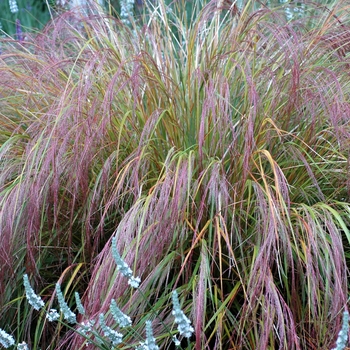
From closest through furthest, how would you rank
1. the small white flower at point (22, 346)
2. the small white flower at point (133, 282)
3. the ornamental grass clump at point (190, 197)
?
the small white flower at point (133, 282), the small white flower at point (22, 346), the ornamental grass clump at point (190, 197)

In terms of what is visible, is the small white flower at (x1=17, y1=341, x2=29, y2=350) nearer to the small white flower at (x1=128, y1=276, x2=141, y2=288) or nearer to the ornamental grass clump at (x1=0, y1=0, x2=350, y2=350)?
the ornamental grass clump at (x1=0, y1=0, x2=350, y2=350)

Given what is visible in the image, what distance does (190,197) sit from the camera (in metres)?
2.34

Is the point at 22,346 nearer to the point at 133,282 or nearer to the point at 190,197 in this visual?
the point at 133,282

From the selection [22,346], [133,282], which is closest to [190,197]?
[133,282]

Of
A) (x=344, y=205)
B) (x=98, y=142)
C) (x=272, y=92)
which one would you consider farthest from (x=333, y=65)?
(x=98, y=142)

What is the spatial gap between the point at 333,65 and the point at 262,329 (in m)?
1.51

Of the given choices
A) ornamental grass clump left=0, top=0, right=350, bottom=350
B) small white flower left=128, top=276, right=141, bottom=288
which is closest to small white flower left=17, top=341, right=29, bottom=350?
ornamental grass clump left=0, top=0, right=350, bottom=350

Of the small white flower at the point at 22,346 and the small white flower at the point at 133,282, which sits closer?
the small white flower at the point at 133,282

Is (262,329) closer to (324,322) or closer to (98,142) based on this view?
(324,322)

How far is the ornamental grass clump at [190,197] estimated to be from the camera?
2.05m

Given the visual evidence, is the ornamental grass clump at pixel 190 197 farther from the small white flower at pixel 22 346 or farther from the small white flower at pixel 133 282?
the small white flower at pixel 22 346

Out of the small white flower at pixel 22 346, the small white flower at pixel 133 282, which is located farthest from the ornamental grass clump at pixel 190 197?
the small white flower at pixel 22 346

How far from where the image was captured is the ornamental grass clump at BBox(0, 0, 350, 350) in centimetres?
205

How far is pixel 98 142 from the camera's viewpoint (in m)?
2.51
